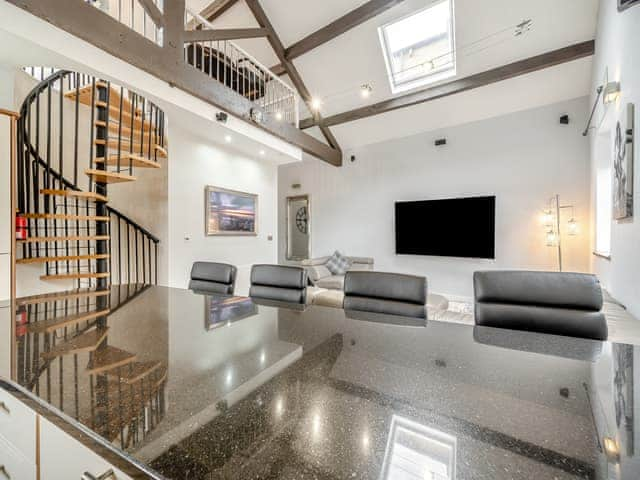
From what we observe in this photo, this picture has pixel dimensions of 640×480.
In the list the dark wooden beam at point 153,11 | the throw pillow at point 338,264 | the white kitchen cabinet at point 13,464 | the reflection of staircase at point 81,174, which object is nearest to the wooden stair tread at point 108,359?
the white kitchen cabinet at point 13,464

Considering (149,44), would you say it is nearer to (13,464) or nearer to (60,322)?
(60,322)

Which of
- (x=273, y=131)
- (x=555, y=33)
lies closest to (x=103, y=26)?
(x=273, y=131)

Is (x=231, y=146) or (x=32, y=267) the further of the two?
(x=231, y=146)

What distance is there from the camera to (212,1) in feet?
14.4

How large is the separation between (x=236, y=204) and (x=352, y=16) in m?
3.25

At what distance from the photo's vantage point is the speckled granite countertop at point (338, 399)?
16.2 inches

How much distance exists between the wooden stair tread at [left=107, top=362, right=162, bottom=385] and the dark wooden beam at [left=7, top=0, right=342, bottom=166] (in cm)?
268

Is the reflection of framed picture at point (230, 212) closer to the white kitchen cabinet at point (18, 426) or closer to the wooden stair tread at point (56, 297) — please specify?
the wooden stair tread at point (56, 297)

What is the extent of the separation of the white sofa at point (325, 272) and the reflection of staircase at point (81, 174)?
246cm

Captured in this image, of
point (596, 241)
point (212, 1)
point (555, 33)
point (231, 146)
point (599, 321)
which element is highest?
point (212, 1)

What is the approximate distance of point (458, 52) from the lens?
13.2ft

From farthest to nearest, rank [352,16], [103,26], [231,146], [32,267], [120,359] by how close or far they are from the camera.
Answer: [231,146]
[352,16]
[32,267]
[103,26]
[120,359]

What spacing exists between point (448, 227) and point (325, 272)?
7.75 ft

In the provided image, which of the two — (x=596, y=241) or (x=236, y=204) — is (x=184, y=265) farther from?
(x=596, y=241)
